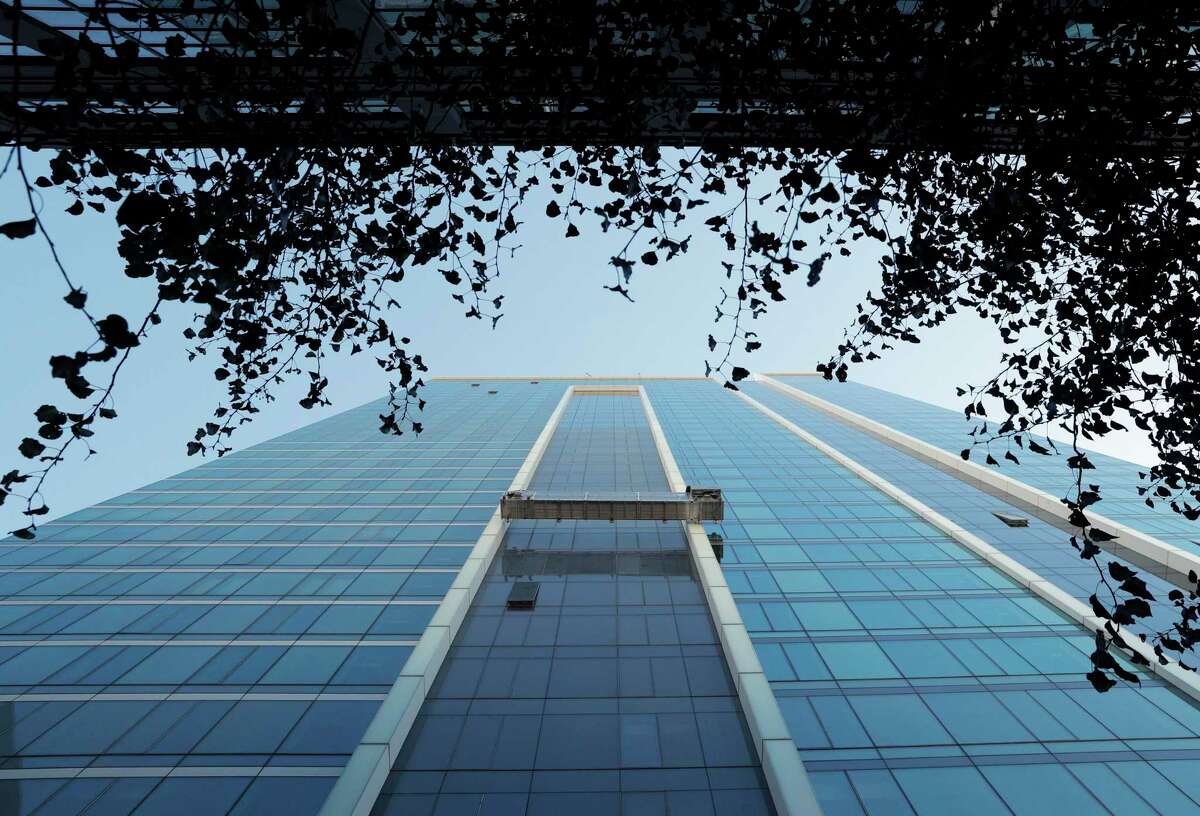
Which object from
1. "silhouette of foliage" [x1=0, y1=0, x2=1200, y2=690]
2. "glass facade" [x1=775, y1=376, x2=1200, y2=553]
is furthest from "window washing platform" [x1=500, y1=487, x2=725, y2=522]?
"silhouette of foliage" [x1=0, y1=0, x2=1200, y2=690]

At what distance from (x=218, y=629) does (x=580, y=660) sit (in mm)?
12084

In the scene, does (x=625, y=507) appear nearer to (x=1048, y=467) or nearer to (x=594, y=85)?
(x=594, y=85)

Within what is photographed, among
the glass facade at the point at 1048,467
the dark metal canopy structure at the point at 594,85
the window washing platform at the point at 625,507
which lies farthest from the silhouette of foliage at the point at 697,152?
the window washing platform at the point at 625,507

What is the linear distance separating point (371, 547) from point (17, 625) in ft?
37.6

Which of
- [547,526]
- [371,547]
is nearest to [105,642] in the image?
[371,547]

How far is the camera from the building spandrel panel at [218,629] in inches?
544

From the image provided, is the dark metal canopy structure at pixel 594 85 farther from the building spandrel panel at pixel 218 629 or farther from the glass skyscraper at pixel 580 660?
the building spandrel panel at pixel 218 629

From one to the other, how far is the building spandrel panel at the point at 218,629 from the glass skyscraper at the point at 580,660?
0.36ft

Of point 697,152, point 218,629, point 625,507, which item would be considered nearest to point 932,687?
point 625,507

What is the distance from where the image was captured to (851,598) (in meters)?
20.9

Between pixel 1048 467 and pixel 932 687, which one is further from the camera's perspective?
pixel 1048 467

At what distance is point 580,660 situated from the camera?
16969 millimetres

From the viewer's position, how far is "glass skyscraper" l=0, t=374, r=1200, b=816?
13.0 m

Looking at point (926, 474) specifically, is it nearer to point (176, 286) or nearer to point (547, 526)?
point (547, 526)
